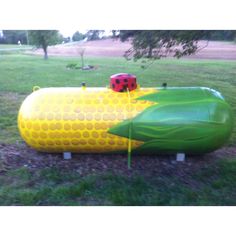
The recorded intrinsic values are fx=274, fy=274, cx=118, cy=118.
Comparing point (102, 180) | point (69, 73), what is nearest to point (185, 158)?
point (102, 180)

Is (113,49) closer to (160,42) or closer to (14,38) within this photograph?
→ (160,42)

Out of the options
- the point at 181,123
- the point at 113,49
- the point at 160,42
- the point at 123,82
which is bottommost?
the point at 181,123

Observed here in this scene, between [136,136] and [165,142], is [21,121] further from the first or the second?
[165,142]

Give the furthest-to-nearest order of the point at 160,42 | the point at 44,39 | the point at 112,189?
the point at 44,39 < the point at 160,42 < the point at 112,189

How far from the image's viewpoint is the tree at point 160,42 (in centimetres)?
349

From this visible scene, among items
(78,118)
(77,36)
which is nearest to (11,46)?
(77,36)

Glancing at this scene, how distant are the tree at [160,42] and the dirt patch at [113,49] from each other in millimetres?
153

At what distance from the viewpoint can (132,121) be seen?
3830 millimetres

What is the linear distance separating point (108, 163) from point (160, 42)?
1934 millimetres

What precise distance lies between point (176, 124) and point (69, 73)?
3.36 meters

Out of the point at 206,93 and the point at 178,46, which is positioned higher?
the point at 178,46

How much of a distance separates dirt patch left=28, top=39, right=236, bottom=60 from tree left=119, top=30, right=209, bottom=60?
153mm

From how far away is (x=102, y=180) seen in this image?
3662 mm

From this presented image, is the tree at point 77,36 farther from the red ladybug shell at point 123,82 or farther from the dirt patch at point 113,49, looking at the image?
the red ladybug shell at point 123,82
